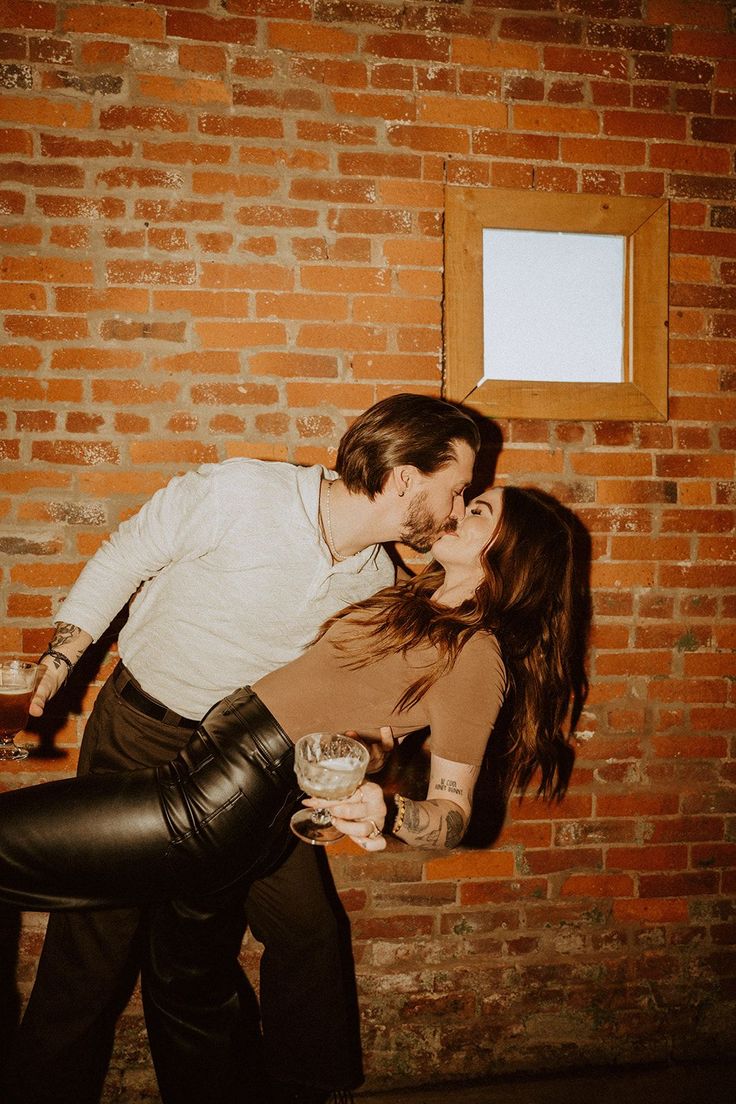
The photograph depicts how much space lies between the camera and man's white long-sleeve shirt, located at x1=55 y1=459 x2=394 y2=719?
5.49 ft

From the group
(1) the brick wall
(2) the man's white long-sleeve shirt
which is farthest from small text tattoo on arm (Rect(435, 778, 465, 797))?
(1) the brick wall

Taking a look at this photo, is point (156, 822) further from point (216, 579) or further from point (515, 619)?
point (515, 619)

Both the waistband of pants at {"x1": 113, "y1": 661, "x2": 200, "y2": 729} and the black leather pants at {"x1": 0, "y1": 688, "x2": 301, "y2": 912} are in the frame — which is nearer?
the black leather pants at {"x1": 0, "y1": 688, "x2": 301, "y2": 912}

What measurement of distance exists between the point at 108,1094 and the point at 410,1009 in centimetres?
96

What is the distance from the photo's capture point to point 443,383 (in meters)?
2.03

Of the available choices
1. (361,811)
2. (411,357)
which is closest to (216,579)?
(361,811)

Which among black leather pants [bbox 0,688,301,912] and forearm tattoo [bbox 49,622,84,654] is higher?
forearm tattoo [bbox 49,622,84,654]

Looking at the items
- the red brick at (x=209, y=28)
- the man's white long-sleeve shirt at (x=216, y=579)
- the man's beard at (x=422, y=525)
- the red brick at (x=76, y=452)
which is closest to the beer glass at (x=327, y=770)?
the man's white long-sleeve shirt at (x=216, y=579)

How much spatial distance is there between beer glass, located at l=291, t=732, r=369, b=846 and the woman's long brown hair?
0.76ft

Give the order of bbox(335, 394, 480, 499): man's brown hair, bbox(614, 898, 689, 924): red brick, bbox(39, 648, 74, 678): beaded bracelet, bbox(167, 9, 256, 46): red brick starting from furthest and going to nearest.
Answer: bbox(614, 898, 689, 924): red brick, bbox(167, 9, 256, 46): red brick, bbox(335, 394, 480, 499): man's brown hair, bbox(39, 648, 74, 678): beaded bracelet

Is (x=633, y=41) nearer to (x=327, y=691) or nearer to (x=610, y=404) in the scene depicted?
(x=610, y=404)

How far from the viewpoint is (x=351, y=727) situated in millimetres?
1564

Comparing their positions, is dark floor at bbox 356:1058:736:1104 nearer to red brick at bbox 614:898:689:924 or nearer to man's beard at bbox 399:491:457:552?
red brick at bbox 614:898:689:924

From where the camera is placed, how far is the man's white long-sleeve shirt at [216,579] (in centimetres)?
167
